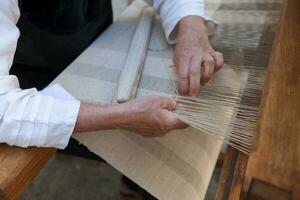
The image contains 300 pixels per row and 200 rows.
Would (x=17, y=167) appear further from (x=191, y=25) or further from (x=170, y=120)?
(x=191, y=25)

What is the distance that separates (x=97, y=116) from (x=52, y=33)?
0.40m

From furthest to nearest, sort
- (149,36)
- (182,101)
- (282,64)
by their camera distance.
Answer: (149,36)
(182,101)
(282,64)

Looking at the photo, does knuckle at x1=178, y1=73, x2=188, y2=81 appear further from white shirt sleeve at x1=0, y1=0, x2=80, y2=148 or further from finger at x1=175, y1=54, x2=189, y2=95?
white shirt sleeve at x1=0, y1=0, x2=80, y2=148

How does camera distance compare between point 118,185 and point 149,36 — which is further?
point 118,185

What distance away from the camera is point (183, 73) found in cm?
84

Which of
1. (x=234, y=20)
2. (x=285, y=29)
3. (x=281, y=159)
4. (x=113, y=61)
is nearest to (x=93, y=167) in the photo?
(x=113, y=61)

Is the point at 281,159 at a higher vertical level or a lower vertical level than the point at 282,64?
lower

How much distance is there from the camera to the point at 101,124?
0.73 meters

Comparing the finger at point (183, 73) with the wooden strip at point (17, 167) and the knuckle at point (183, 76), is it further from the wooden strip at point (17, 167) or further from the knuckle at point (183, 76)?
the wooden strip at point (17, 167)

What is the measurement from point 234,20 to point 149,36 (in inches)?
8.9

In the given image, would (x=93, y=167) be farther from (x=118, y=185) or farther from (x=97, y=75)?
(x=97, y=75)

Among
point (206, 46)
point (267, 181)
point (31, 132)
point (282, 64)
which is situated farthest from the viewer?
point (206, 46)

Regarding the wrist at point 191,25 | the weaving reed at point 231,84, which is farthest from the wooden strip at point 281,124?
the wrist at point 191,25

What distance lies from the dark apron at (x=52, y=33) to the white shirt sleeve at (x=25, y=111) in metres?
0.25
